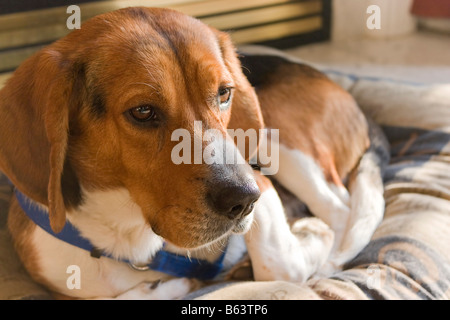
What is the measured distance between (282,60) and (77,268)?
1.41 meters

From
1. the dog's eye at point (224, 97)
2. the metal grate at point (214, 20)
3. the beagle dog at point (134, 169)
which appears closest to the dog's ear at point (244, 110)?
the beagle dog at point (134, 169)

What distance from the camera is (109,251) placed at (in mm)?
1844

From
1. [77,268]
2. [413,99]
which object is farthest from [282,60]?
[77,268]

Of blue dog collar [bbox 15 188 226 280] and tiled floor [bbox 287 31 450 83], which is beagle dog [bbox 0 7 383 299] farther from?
tiled floor [bbox 287 31 450 83]

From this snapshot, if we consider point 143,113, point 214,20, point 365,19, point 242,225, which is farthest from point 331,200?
point 365,19

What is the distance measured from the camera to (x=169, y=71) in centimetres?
158

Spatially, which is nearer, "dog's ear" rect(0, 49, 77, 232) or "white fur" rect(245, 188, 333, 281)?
"dog's ear" rect(0, 49, 77, 232)

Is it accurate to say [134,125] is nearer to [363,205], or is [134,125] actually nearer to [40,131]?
[40,131]

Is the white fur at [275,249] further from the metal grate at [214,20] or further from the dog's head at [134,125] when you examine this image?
the metal grate at [214,20]

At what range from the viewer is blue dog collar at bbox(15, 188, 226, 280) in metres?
1.80

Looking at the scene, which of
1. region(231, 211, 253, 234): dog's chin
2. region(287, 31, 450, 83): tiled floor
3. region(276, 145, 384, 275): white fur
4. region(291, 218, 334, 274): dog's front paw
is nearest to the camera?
region(231, 211, 253, 234): dog's chin

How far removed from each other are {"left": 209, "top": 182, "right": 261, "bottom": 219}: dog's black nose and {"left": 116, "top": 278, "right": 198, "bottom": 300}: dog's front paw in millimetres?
541

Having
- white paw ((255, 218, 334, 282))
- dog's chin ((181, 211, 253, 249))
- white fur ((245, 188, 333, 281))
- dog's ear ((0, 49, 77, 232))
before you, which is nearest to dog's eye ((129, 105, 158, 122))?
dog's ear ((0, 49, 77, 232))

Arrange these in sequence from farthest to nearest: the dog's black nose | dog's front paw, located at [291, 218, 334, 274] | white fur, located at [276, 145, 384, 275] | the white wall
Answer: the white wall
white fur, located at [276, 145, 384, 275]
dog's front paw, located at [291, 218, 334, 274]
the dog's black nose
